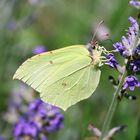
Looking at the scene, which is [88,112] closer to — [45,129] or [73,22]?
[45,129]

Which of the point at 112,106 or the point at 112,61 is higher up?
the point at 112,61

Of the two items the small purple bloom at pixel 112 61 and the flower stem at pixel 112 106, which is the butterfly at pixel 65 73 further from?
the flower stem at pixel 112 106

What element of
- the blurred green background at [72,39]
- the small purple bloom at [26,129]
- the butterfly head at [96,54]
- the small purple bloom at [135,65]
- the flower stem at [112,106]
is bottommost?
the flower stem at [112,106]

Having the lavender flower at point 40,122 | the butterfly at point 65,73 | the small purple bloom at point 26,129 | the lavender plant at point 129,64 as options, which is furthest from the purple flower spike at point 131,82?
the small purple bloom at point 26,129

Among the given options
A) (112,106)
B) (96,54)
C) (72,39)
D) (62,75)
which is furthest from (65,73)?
(72,39)

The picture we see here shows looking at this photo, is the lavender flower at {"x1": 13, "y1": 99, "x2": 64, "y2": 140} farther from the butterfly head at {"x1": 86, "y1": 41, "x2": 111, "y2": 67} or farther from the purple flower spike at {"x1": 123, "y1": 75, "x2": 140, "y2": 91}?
the purple flower spike at {"x1": 123, "y1": 75, "x2": 140, "y2": 91}

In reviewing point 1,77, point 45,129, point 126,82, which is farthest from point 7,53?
point 126,82

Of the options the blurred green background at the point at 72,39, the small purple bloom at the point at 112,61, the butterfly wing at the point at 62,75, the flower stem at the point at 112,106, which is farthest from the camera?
the blurred green background at the point at 72,39

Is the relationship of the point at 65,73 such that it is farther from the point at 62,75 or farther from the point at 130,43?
the point at 130,43
